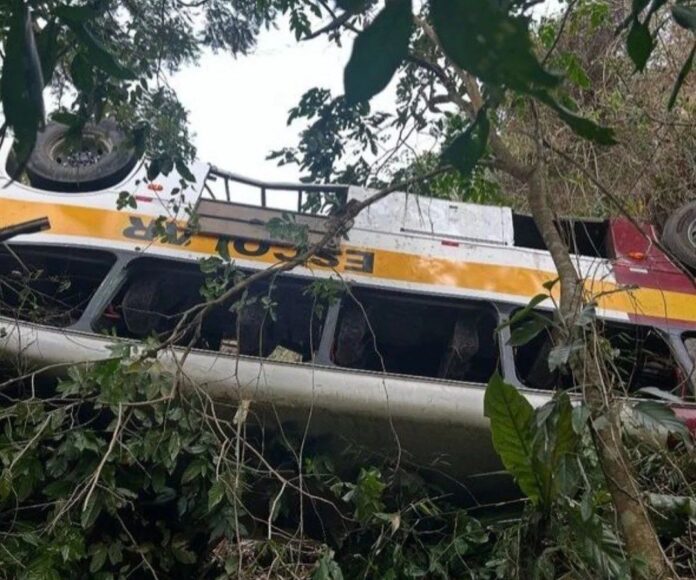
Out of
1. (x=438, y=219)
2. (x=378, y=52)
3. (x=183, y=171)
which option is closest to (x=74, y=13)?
(x=378, y=52)

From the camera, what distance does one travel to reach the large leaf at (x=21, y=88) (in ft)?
3.54

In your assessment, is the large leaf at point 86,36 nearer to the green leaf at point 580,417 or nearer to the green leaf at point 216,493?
the green leaf at point 580,417

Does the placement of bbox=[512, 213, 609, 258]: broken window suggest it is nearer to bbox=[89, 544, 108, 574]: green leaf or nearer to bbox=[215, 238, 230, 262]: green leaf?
bbox=[215, 238, 230, 262]: green leaf

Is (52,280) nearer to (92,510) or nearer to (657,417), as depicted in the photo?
(92,510)

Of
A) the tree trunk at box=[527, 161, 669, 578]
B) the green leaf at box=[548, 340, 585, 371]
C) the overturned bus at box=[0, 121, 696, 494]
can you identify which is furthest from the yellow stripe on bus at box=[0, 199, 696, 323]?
the green leaf at box=[548, 340, 585, 371]

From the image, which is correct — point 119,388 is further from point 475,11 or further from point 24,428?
point 475,11

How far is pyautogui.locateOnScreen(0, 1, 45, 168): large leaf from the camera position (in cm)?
108

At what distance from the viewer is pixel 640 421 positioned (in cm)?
263

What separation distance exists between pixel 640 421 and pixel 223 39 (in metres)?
3.66

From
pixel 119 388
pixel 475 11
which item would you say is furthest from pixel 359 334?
pixel 475 11

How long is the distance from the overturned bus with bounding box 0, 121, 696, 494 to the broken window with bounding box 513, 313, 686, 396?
0.03 ft

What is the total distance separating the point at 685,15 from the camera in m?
1.45

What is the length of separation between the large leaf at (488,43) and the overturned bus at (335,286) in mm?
3075

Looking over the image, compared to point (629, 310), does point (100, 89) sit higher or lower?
higher
